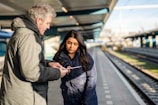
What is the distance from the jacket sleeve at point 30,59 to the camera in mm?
3488

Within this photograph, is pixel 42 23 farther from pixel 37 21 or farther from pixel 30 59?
pixel 30 59

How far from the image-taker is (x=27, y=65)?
3482 millimetres

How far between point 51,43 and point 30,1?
62.8 feet

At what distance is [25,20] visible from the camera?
12.1 ft

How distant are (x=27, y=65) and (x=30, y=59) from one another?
67 millimetres

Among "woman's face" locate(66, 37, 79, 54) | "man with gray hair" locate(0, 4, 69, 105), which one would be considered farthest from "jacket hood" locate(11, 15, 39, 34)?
"woman's face" locate(66, 37, 79, 54)

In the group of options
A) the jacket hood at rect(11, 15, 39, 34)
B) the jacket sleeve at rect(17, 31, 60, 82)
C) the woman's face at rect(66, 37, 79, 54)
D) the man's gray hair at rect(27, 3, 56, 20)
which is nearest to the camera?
the jacket sleeve at rect(17, 31, 60, 82)

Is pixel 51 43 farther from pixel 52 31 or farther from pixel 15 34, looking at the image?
pixel 15 34

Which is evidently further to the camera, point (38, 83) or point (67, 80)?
point (67, 80)

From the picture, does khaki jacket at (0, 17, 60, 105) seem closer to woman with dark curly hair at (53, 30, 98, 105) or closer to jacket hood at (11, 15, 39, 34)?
jacket hood at (11, 15, 39, 34)

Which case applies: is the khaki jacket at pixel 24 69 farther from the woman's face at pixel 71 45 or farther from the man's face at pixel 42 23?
the woman's face at pixel 71 45

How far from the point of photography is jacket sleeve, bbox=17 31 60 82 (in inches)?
137

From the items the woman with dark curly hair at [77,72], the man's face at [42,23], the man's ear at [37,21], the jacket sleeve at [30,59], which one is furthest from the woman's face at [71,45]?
the jacket sleeve at [30,59]

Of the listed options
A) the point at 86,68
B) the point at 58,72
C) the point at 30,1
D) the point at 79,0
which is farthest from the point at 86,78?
the point at 79,0
